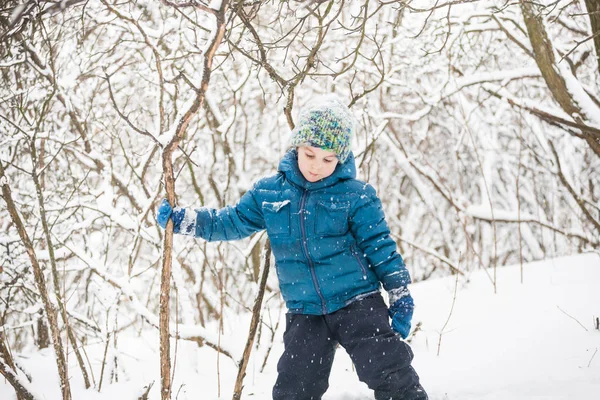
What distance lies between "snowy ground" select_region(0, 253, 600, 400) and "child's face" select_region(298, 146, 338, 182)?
1.00 metres

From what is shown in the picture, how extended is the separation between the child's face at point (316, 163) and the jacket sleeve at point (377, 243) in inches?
7.5

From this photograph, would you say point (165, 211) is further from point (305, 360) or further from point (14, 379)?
point (14, 379)

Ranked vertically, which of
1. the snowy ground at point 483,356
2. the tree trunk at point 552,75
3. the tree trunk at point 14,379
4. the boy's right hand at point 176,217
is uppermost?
the tree trunk at point 552,75

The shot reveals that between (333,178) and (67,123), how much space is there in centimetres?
349

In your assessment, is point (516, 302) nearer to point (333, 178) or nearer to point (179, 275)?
point (333, 178)

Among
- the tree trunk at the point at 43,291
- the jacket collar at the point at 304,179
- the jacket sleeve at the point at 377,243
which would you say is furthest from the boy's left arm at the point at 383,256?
the tree trunk at the point at 43,291

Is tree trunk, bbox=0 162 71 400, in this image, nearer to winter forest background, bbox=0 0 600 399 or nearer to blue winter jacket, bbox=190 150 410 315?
winter forest background, bbox=0 0 600 399

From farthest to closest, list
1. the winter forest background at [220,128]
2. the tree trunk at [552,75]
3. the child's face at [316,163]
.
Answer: the tree trunk at [552,75] → the winter forest background at [220,128] → the child's face at [316,163]

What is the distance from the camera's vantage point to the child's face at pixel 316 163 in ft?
6.48

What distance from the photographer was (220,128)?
9.70 ft

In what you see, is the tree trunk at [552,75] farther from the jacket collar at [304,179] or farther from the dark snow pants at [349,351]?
the dark snow pants at [349,351]

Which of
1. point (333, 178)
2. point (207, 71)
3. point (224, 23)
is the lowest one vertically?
point (333, 178)

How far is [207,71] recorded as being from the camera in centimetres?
158

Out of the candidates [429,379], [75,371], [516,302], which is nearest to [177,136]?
[429,379]
